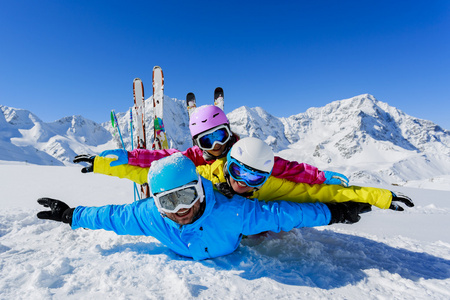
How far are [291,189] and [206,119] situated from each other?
4.64 feet

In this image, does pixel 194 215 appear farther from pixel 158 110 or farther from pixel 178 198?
pixel 158 110

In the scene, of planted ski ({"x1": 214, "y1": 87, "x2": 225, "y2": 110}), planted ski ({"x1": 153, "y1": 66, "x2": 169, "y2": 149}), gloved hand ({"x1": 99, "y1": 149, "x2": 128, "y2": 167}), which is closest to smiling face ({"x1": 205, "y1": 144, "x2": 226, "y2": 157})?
gloved hand ({"x1": 99, "y1": 149, "x2": 128, "y2": 167})

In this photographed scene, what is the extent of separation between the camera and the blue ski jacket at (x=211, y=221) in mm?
2297

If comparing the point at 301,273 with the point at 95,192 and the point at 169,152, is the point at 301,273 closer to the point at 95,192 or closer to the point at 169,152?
the point at 169,152

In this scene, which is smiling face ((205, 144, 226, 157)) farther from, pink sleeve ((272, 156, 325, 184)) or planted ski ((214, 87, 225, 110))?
planted ski ((214, 87, 225, 110))

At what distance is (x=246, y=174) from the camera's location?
2631 mm

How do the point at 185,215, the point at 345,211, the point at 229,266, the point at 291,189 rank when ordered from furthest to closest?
the point at 291,189, the point at 345,211, the point at 229,266, the point at 185,215

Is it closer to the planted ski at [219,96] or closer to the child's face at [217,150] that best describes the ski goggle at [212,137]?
A: the child's face at [217,150]

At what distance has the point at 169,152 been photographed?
11.3ft

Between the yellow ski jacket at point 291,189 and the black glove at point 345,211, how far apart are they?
76 millimetres

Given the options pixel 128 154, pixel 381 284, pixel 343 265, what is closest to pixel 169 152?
pixel 128 154

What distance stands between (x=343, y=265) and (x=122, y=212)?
2279mm

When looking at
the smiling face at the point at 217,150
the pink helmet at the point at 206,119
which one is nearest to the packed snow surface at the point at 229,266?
the smiling face at the point at 217,150

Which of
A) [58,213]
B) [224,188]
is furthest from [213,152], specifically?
[58,213]
